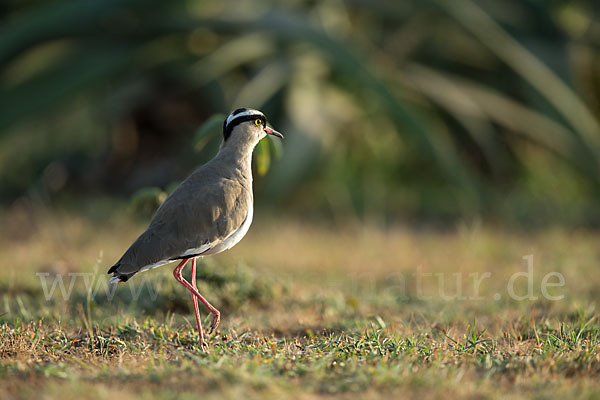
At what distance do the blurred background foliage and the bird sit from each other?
10.4 feet

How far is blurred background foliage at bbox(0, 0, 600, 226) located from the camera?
7715mm

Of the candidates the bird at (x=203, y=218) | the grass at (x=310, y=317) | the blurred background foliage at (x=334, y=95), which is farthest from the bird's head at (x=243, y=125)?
the blurred background foliage at (x=334, y=95)

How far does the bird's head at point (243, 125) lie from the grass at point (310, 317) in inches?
39.6

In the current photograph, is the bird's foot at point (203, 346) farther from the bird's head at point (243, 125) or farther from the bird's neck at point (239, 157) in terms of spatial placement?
the bird's head at point (243, 125)

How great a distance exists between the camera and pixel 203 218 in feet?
11.4

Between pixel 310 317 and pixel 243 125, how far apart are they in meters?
1.40

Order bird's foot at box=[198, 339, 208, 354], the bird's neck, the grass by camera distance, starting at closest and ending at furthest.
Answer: the grass → bird's foot at box=[198, 339, 208, 354] → the bird's neck

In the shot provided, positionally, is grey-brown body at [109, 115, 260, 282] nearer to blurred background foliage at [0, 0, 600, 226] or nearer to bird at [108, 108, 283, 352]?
bird at [108, 108, 283, 352]

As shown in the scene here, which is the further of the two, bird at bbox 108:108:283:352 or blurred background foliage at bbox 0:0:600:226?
blurred background foliage at bbox 0:0:600:226

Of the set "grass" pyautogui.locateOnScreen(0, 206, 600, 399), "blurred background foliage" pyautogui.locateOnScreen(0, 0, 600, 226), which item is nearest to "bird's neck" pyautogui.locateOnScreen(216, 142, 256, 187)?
"grass" pyautogui.locateOnScreen(0, 206, 600, 399)

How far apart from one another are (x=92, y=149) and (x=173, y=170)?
2760 millimetres

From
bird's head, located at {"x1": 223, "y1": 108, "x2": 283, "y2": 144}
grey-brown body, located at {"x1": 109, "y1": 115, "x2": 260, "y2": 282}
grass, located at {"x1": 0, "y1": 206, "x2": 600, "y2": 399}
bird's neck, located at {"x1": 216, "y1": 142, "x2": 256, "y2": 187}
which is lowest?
grass, located at {"x1": 0, "y1": 206, "x2": 600, "y2": 399}

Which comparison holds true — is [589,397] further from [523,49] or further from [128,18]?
[128,18]

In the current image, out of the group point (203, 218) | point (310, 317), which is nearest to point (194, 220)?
point (203, 218)
